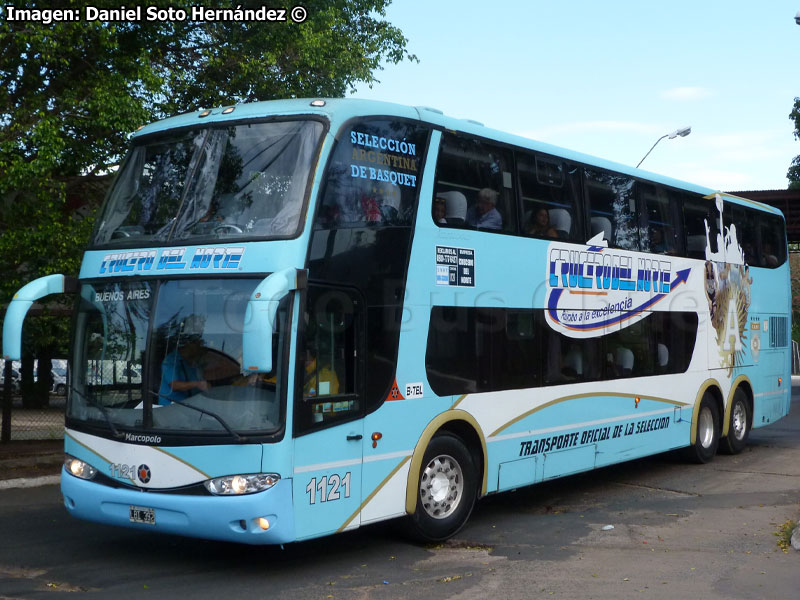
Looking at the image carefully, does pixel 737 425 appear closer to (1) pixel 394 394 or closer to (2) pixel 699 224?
(2) pixel 699 224

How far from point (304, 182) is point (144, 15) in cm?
767

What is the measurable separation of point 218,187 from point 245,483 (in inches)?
93.0

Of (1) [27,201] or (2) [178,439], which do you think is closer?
(2) [178,439]

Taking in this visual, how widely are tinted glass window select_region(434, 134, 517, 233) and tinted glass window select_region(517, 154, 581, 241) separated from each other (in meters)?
0.25

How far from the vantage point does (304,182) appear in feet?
23.9

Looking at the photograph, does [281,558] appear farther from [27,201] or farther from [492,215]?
[27,201]

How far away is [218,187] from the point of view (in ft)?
24.8

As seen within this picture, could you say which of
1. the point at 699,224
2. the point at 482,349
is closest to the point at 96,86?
the point at 482,349

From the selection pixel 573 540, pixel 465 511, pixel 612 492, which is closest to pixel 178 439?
pixel 465 511

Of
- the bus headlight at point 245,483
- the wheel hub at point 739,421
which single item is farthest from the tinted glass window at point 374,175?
the wheel hub at point 739,421

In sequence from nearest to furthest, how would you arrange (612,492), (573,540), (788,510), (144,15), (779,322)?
1. (573,540)
2. (788,510)
3. (612,492)
4. (144,15)
5. (779,322)

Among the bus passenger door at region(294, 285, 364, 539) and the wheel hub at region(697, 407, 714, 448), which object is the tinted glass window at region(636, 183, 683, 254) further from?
the bus passenger door at region(294, 285, 364, 539)

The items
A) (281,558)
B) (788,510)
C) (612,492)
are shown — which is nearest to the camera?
(281,558)

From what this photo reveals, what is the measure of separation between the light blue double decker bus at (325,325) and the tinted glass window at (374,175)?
0.8 inches
